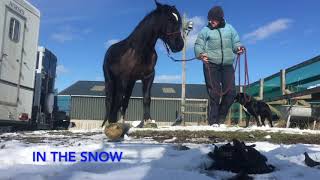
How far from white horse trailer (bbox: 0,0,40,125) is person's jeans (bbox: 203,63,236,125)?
4811 mm

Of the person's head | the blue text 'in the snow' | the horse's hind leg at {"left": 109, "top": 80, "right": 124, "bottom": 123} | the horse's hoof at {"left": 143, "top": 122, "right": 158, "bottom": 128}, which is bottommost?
the blue text 'in the snow'

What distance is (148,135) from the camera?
18.8ft

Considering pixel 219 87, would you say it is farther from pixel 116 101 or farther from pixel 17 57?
pixel 17 57

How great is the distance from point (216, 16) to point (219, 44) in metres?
0.46

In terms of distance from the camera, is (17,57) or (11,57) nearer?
(11,57)

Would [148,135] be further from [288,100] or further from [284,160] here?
[288,100]

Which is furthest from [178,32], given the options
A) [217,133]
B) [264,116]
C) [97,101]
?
[97,101]

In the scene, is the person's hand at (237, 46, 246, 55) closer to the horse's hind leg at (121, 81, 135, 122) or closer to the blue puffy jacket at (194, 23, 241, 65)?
the blue puffy jacket at (194, 23, 241, 65)

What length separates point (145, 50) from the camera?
293 inches

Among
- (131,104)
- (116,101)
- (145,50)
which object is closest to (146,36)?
(145,50)

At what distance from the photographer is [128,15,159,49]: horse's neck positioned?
742 cm

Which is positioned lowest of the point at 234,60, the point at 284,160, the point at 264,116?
the point at 284,160

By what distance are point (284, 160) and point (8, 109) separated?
28.6ft

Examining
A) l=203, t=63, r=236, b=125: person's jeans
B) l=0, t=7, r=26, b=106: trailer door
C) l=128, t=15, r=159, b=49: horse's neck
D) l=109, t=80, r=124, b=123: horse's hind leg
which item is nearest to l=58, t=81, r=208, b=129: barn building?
l=0, t=7, r=26, b=106: trailer door
